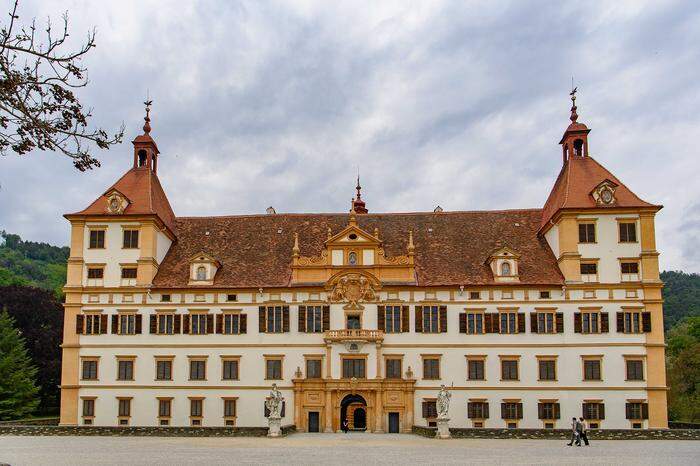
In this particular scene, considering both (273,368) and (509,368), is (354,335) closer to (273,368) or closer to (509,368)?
(273,368)

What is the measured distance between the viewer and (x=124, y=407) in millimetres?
53125

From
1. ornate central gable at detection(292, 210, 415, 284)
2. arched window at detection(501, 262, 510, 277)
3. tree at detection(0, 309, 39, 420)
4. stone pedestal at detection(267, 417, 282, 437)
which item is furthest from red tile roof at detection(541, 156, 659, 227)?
tree at detection(0, 309, 39, 420)

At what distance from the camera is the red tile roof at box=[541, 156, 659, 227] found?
2109 inches

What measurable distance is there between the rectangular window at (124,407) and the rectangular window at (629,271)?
113 feet

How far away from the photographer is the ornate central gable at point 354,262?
5372cm

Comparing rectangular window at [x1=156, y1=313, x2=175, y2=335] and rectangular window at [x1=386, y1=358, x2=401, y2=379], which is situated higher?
rectangular window at [x1=156, y1=313, x2=175, y2=335]

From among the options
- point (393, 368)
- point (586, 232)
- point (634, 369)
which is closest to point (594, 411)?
point (634, 369)

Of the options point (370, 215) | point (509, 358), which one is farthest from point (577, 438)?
point (370, 215)

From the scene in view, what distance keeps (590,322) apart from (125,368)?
104 ft

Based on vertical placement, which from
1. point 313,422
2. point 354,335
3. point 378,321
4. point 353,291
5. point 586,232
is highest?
point 586,232

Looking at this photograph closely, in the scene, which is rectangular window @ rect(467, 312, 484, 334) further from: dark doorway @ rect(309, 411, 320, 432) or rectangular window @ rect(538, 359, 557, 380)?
dark doorway @ rect(309, 411, 320, 432)

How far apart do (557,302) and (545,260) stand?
3.47m

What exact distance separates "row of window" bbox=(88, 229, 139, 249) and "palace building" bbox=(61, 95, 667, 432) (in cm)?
16

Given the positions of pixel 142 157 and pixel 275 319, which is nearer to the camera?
pixel 275 319
